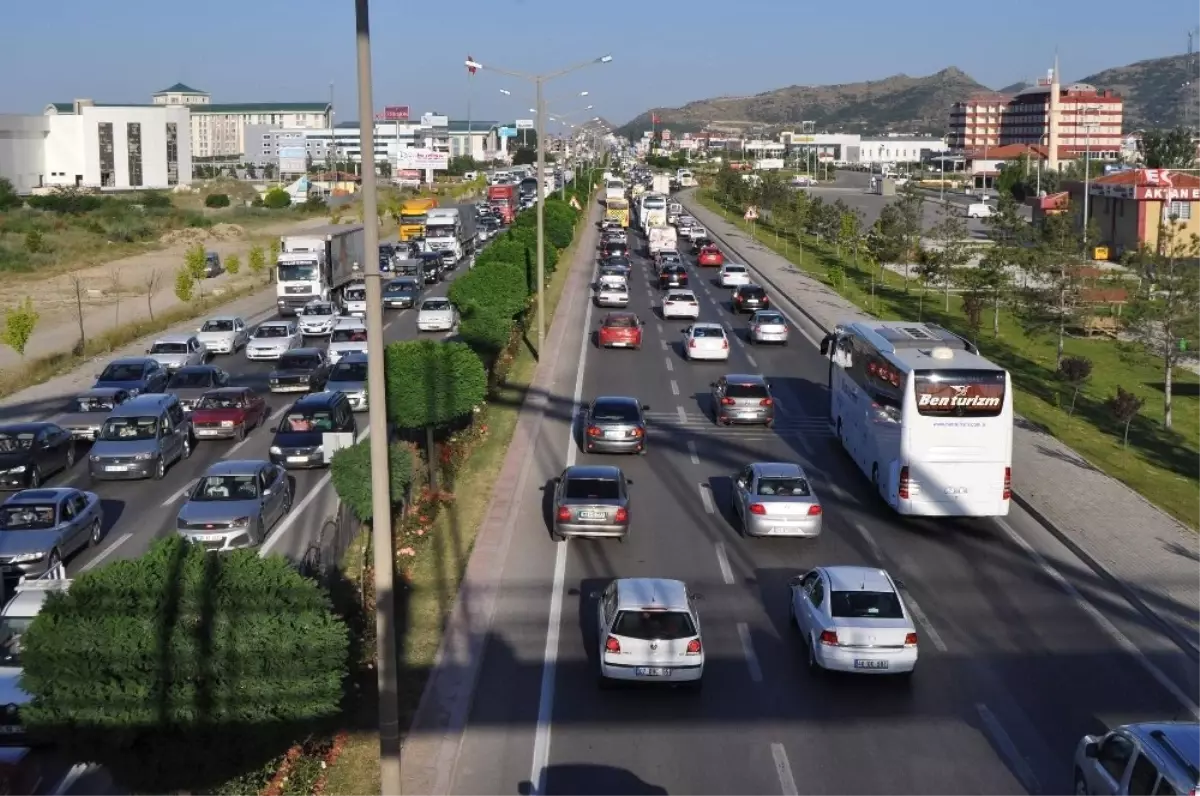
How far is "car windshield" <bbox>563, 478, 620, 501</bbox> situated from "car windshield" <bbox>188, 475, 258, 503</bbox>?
5.35m

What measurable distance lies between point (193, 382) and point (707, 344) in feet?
50.3

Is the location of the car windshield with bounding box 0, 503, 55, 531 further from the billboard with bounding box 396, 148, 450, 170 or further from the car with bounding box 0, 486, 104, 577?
the billboard with bounding box 396, 148, 450, 170

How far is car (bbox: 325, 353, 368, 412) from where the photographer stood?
103ft

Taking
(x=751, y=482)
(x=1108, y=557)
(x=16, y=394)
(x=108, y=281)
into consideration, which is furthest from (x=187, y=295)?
(x=1108, y=557)

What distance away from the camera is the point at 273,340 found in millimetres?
41469

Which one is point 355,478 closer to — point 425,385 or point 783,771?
point 425,385

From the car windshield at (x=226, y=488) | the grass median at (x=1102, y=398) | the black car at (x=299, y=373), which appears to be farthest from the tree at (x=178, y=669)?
the black car at (x=299, y=373)

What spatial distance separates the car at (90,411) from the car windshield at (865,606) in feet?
64.3

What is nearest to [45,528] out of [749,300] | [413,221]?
[749,300]

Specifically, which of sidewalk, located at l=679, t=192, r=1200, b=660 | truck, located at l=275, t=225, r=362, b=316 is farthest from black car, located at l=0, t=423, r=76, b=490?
truck, located at l=275, t=225, r=362, b=316

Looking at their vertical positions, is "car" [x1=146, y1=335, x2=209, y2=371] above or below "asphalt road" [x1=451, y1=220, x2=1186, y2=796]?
above

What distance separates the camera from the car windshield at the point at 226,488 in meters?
21.2

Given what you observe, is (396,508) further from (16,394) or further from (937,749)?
(16,394)

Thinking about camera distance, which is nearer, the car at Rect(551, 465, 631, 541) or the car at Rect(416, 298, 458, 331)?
the car at Rect(551, 465, 631, 541)
